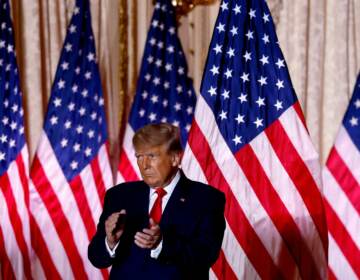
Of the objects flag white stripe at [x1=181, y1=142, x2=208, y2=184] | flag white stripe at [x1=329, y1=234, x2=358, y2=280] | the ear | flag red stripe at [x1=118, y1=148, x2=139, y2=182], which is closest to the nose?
the ear

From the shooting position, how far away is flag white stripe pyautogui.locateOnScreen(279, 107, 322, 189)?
3.76 metres

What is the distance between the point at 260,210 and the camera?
3811mm

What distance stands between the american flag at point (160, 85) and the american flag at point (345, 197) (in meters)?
1.34

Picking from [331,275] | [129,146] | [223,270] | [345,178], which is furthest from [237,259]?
[129,146]

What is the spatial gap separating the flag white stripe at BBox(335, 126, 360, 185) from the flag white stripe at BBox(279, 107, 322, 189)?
1.02 ft

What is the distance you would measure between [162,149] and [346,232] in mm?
2039

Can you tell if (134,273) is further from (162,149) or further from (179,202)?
(162,149)

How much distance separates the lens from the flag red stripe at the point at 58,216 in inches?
183

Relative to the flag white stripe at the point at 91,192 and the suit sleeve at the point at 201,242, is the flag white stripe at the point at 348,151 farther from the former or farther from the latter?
the flag white stripe at the point at 91,192

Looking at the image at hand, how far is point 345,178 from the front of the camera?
4020mm

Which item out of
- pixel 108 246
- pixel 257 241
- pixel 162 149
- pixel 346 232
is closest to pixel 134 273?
pixel 108 246

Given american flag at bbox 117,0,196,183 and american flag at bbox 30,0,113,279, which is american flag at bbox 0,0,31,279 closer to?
american flag at bbox 30,0,113,279

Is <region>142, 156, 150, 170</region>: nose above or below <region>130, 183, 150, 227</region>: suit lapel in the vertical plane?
above

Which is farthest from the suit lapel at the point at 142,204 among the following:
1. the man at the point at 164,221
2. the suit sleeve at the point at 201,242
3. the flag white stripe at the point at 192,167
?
the flag white stripe at the point at 192,167
